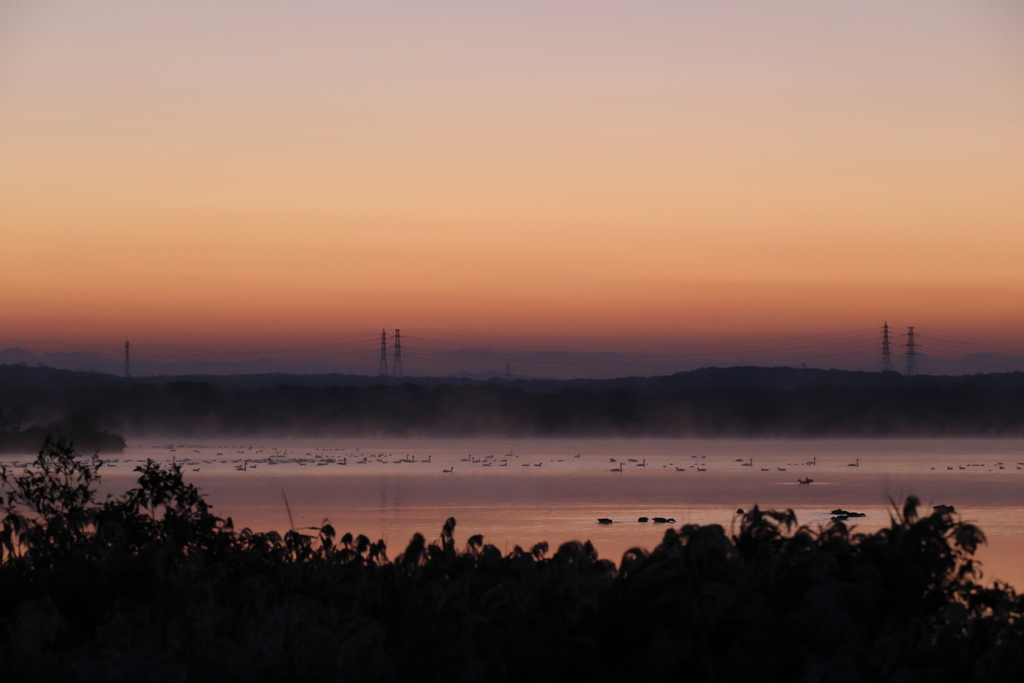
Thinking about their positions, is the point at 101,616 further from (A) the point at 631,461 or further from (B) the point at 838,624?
(A) the point at 631,461

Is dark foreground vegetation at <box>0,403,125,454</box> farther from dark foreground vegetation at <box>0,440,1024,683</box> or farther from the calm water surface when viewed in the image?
dark foreground vegetation at <box>0,440,1024,683</box>

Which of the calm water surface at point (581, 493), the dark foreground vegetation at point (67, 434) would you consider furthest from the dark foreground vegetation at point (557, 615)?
the dark foreground vegetation at point (67, 434)

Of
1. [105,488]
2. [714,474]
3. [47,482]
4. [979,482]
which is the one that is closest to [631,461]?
[714,474]

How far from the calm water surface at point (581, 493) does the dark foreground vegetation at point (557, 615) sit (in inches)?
204

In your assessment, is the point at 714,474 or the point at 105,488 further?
the point at 714,474

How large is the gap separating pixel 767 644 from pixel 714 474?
64.3 meters

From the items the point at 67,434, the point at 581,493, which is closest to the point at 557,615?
the point at 581,493

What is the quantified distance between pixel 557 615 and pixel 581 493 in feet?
144

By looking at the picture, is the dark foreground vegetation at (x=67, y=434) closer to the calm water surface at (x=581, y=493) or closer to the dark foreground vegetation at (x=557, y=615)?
the calm water surface at (x=581, y=493)

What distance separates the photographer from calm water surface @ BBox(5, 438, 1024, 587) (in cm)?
3800

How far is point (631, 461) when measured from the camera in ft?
313

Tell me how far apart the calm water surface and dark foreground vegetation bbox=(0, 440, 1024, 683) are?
5.17 metres

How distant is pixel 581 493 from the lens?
56625 millimetres

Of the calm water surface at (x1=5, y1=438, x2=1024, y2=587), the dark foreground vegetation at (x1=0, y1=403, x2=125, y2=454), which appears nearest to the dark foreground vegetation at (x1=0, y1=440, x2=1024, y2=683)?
the calm water surface at (x1=5, y1=438, x2=1024, y2=587)
